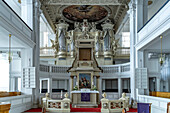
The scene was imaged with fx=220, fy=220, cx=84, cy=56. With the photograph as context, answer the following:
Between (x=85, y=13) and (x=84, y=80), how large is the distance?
24.6ft

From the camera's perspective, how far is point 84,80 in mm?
17109

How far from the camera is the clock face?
66.6 feet

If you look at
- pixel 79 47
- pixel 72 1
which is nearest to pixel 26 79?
pixel 79 47

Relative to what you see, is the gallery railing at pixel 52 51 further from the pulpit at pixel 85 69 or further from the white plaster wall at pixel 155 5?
the white plaster wall at pixel 155 5

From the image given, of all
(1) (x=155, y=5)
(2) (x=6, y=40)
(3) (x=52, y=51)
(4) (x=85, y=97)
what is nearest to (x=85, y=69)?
(4) (x=85, y=97)

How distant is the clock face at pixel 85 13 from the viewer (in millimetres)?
20308

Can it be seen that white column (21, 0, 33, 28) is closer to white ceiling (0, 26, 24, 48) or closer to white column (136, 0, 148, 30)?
white ceiling (0, 26, 24, 48)

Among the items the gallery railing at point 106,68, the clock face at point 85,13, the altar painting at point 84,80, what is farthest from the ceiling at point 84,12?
the altar painting at point 84,80

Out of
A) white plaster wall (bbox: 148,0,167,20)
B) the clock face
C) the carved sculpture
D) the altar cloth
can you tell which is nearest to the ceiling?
the clock face

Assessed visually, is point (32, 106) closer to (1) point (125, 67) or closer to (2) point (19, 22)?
(2) point (19, 22)

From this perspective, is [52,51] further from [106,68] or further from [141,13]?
[141,13]

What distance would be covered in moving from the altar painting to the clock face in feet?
21.8

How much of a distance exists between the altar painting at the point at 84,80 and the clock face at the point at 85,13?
665 centimetres

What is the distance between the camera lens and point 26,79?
13.2 meters
